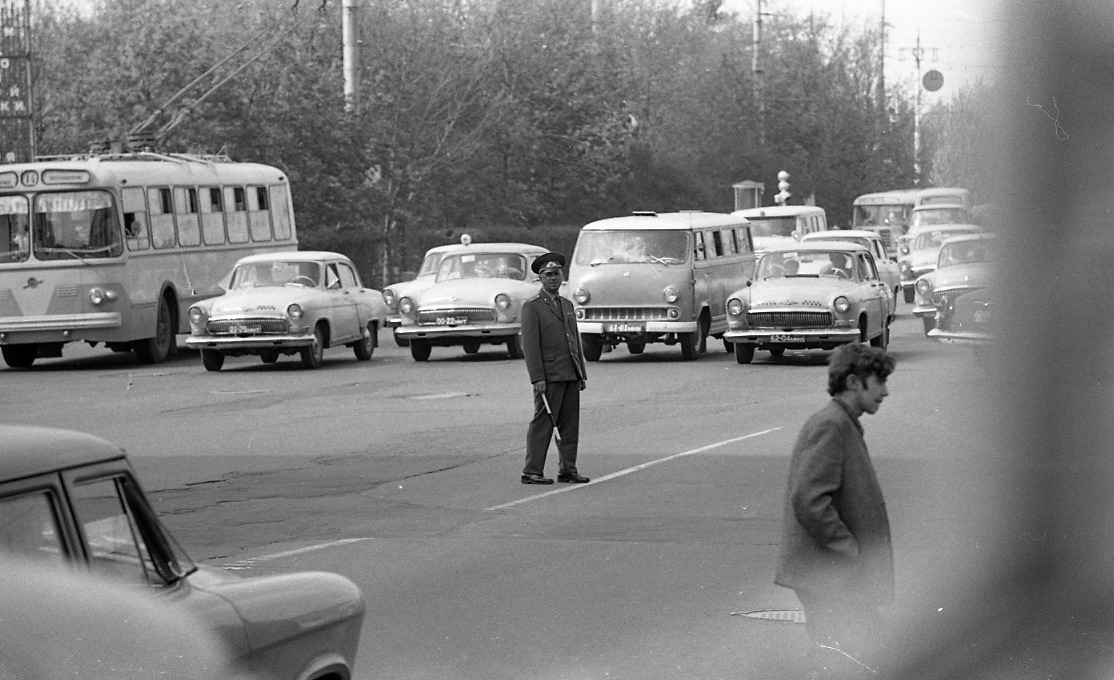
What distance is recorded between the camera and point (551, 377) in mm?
11500

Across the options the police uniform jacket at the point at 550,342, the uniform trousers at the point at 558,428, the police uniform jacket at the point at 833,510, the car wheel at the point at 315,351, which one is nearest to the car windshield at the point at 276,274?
the car wheel at the point at 315,351

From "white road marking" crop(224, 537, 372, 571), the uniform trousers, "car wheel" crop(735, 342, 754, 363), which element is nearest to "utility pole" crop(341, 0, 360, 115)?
"car wheel" crop(735, 342, 754, 363)

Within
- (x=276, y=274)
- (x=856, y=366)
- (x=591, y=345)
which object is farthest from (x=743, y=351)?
(x=856, y=366)

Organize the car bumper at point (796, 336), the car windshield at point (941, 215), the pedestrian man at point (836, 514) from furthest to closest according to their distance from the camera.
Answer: the car bumper at point (796, 336) → the pedestrian man at point (836, 514) → the car windshield at point (941, 215)

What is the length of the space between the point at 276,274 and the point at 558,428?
1208 cm

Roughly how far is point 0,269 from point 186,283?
3151mm

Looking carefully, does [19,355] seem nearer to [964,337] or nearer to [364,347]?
[364,347]

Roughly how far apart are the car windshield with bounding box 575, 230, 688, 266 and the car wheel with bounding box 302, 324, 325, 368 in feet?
12.2

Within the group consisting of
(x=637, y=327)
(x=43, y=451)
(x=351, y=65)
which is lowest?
(x=637, y=327)

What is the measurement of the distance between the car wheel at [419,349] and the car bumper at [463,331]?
22 cm

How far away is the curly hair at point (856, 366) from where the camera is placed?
4.73 metres

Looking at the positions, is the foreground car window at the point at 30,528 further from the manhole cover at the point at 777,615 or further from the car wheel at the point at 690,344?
the car wheel at the point at 690,344

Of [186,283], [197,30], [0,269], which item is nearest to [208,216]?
[186,283]

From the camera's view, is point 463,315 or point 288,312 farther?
point 463,315
